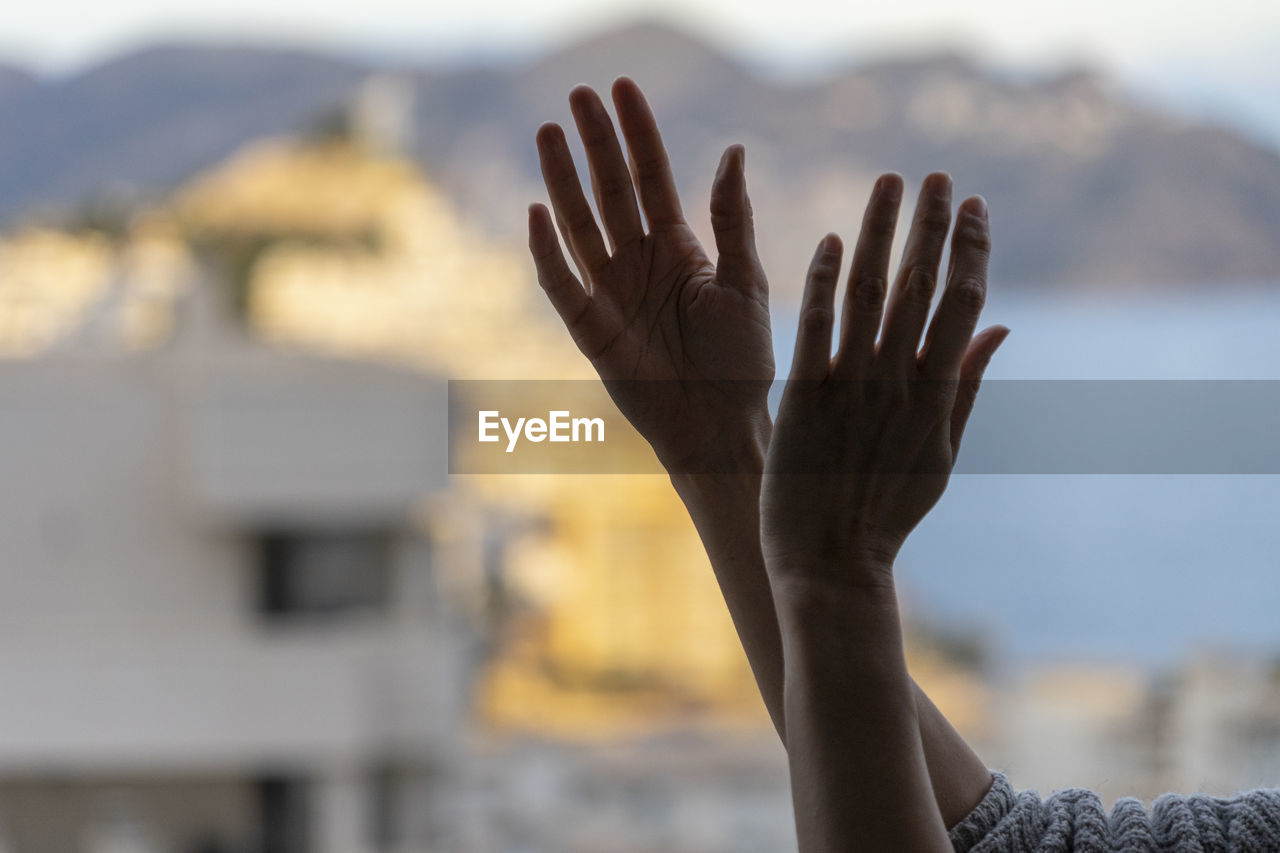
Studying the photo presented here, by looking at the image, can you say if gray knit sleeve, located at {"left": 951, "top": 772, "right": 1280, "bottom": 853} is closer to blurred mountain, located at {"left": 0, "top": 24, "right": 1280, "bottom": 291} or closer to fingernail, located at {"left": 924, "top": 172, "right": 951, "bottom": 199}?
fingernail, located at {"left": 924, "top": 172, "right": 951, "bottom": 199}

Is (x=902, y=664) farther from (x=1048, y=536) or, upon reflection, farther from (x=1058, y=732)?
(x=1058, y=732)

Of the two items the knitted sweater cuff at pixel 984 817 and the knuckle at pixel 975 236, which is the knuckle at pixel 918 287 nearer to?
the knuckle at pixel 975 236

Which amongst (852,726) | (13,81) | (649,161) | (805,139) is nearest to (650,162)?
(649,161)

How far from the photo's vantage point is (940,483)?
1.85 ft

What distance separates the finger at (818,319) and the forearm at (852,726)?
0.09 metres

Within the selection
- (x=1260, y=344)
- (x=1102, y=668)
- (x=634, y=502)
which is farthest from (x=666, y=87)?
(x=1102, y=668)

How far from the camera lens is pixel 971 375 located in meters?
0.64

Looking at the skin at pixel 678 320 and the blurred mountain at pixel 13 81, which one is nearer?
the skin at pixel 678 320

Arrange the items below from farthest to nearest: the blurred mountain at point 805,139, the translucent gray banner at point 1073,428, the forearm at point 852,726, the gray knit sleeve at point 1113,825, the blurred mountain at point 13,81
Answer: the blurred mountain at point 13,81 < the blurred mountain at point 805,139 < the translucent gray banner at point 1073,428 < the gray knit sleeve at point 1113,825 < the forearm at point 852,726

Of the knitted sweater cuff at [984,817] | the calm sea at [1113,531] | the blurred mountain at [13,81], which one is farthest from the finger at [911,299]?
the blurred mountain at [13,81]

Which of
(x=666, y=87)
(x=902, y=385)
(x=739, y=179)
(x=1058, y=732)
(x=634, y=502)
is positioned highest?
(x=666, y=87)

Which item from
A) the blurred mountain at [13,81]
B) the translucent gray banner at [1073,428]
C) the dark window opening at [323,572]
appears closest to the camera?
the translucent gray banner at [1073,428]

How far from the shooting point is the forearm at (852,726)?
20.4 inches

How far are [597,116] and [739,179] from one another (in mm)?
83
